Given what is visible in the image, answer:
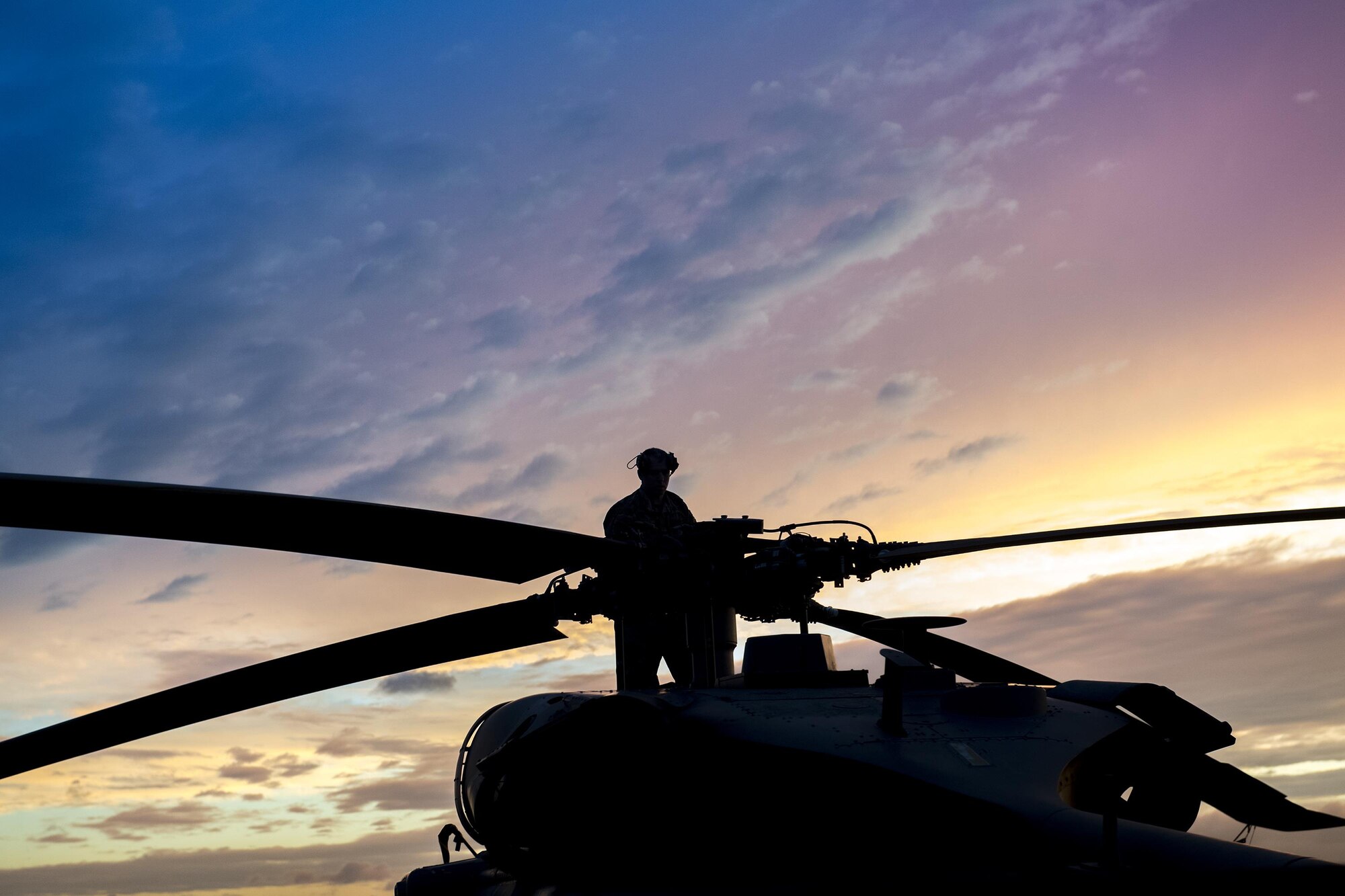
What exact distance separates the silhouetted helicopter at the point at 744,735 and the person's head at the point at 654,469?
2.05 metres

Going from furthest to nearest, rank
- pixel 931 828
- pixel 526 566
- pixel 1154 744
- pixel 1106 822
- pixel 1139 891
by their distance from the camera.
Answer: pixel 526 566 → pixel 1154 744 → pixel 931 828 → pixel 1106 822 → pixel 1139 891

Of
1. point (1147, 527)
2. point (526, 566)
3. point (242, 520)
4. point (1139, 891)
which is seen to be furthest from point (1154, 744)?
point (242, 520)

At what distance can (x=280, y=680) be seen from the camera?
10664 millimetres

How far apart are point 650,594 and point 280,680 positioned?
11.3 ft

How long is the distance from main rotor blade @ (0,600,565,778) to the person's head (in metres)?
2.15

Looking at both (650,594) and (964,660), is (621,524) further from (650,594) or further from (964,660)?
(964,660)

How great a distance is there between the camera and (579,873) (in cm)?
879

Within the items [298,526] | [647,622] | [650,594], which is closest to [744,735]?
[650,594]

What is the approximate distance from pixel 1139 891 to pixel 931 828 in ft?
Result: 6.18

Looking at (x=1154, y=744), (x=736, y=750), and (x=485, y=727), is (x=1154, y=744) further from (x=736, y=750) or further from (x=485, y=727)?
(x=485, y=727)

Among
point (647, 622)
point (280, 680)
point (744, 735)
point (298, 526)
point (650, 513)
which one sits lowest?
point (744, 735)

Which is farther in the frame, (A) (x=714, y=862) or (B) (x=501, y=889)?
(B) (x=501, y=889)

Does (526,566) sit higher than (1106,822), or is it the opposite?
(526,566)

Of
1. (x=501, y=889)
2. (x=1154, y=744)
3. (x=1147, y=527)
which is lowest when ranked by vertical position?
(x=501, y=889)
